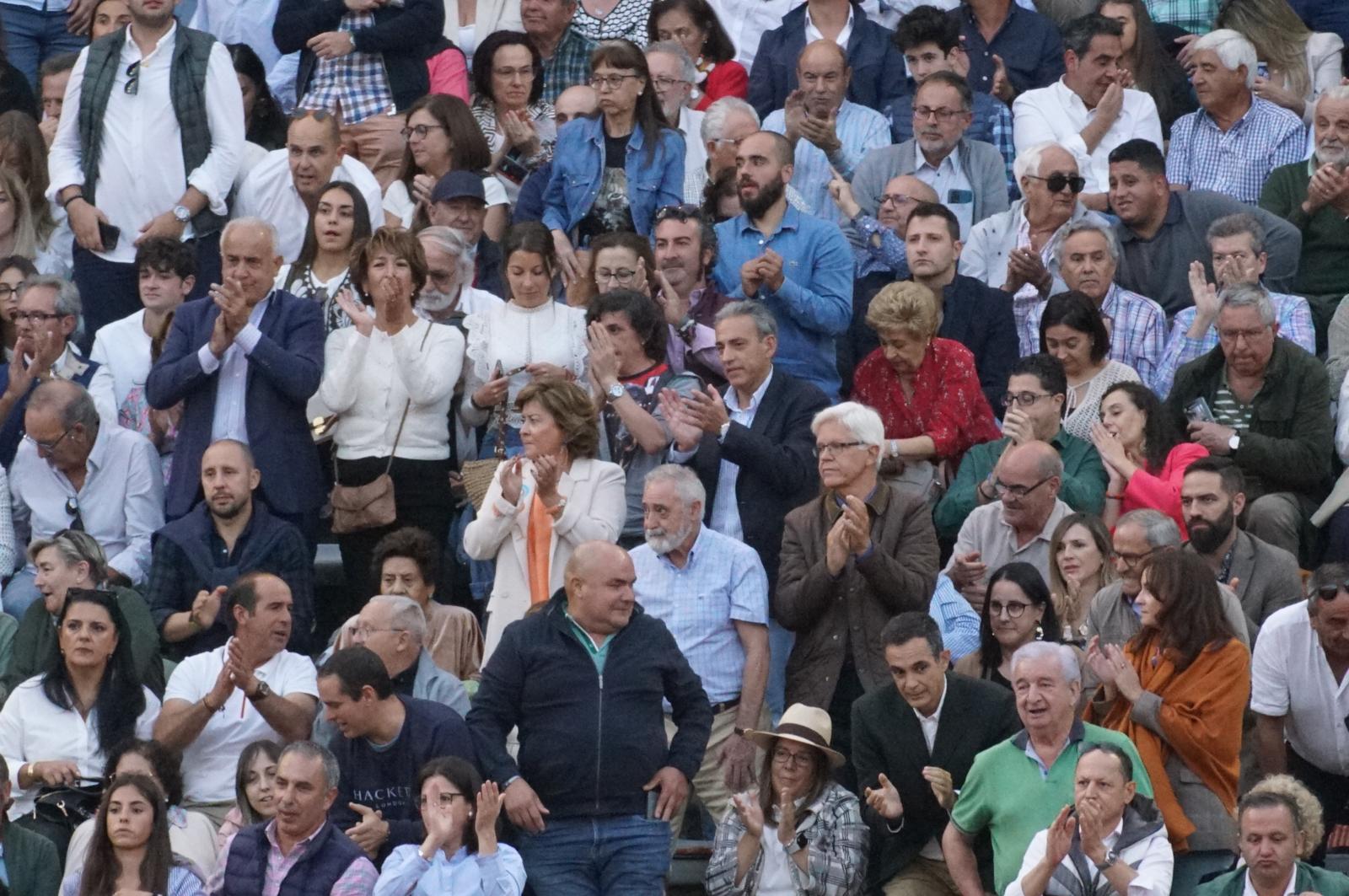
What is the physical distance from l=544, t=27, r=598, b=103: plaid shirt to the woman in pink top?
4034mm

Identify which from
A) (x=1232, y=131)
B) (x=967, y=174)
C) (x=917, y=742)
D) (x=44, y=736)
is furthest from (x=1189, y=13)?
(x=44, y=736)

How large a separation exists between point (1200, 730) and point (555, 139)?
195 inches

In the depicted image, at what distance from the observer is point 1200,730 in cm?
990

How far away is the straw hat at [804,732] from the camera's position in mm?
9977

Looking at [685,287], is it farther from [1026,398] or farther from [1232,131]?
[1232,131]

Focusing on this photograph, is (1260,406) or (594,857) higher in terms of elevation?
(1260,406)

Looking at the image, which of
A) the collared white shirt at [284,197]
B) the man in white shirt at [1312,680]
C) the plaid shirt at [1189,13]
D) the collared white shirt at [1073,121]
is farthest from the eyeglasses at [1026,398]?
the plaid shirt at [1189,13]

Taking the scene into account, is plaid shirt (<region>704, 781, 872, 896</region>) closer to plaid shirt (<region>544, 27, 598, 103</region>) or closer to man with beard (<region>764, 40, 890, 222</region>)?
man with beard (<region>764, 40, 890, 222</region>)

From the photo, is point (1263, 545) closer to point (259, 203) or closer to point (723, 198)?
point (723, 198)

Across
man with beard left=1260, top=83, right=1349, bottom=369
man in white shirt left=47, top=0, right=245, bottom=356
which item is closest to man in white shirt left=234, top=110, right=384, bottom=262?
man in white shirt left=47, top=0, right=245, bottom=356

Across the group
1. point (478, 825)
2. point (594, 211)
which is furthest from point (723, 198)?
point (478, 825)

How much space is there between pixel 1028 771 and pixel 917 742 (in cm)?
53

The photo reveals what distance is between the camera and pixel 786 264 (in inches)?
482

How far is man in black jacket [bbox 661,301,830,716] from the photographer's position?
36.4 feet
